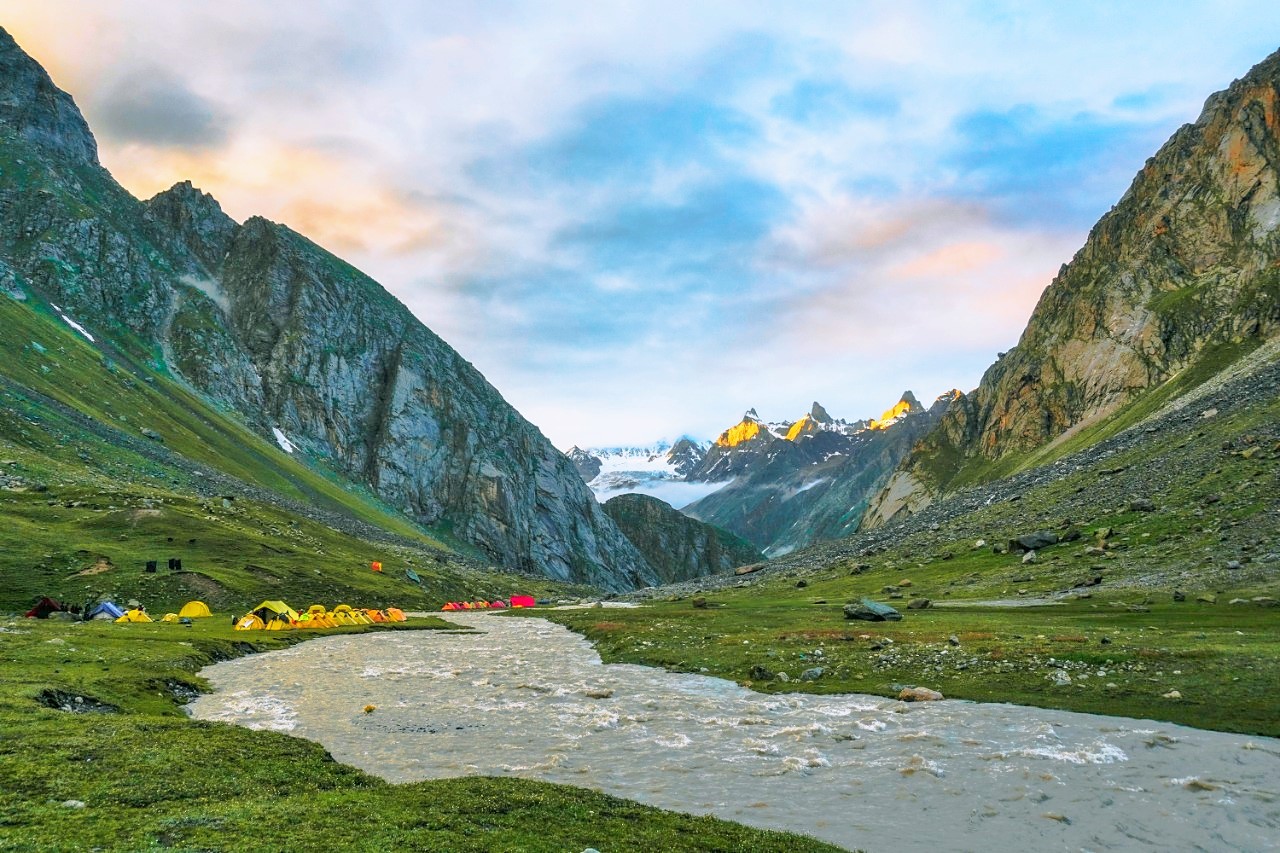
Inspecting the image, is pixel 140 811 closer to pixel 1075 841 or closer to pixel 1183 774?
pixel 1075 841

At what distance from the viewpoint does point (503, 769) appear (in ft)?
76.4

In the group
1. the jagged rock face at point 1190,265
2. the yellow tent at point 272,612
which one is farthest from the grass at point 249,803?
the jagged rock face at point 1190,265

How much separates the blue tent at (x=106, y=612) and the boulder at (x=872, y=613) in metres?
65.0

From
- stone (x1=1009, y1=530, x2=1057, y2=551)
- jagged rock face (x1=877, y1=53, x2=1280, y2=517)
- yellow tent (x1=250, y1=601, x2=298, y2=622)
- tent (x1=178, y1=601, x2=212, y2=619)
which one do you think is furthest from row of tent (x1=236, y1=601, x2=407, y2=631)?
jagged rock face (x1=877, y1=53, x2=1280, y2=517)

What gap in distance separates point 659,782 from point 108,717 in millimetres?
19559

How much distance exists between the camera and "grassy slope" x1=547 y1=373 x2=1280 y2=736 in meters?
32.3

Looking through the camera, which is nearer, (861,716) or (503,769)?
(503,769)

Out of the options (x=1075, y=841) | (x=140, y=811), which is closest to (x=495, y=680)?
(x=140, y=811)

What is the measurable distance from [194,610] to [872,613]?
6554 centimetres

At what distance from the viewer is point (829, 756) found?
24625 millimetres

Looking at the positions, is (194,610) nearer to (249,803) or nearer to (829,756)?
(249,803)

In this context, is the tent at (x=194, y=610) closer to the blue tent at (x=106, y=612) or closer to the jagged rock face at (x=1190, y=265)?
the blue tent at (x=106, y=612)

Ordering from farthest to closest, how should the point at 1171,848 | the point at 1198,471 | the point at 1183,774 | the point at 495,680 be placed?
the point at 1198,471 < the point at 495,680 < the point at 1183,774 < the point at 1171,848

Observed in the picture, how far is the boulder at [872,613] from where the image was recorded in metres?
58.1
